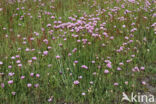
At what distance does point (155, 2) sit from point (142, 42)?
8.69ft

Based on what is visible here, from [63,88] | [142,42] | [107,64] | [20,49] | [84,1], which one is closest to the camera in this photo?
[63,88]

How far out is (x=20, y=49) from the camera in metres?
4.04

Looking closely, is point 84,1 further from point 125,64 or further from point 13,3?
point 125,64

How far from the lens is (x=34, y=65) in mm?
3650

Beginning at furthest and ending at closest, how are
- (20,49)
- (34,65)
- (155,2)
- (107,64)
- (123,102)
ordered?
(155,2), (20,49), (34,65), (107,64), (123,102)

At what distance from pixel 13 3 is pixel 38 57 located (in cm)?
330

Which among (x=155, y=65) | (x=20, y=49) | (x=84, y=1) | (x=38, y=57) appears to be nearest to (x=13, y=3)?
(x=84, y=1)

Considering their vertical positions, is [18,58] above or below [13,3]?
below

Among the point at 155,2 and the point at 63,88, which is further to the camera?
the point at 155,2

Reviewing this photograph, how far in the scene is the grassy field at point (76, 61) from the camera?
3.10m

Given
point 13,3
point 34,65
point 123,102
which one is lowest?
point 123,102

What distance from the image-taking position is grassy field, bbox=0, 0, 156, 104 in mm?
3100

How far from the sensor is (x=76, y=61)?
3525 mm

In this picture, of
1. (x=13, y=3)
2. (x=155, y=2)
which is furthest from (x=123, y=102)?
(x=13, y=3)
